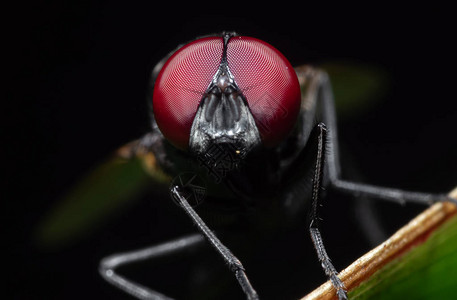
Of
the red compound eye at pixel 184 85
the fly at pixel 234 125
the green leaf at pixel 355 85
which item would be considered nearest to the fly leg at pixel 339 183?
the fly at pixel 234 125

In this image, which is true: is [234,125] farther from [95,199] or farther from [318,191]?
[95,199]

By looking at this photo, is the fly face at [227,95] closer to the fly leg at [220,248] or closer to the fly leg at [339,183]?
the fly leg at [220,248]

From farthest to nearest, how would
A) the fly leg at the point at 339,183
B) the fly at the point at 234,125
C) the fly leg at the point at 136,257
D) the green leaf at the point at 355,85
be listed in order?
the green leaf at the point at 355,85 → the fly leg at the point at 136,257 → the fly leg at the point at 339,183 → the fly at the point at 234,125

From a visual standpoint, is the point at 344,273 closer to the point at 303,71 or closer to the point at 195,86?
the point at 195,86

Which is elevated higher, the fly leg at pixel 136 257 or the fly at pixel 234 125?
the fly at pixel 234 125

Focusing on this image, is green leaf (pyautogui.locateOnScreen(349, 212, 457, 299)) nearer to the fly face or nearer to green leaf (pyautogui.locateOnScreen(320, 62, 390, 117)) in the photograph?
the fly face

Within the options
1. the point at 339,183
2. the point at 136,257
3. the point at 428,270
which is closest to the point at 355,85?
the point at 339,183
